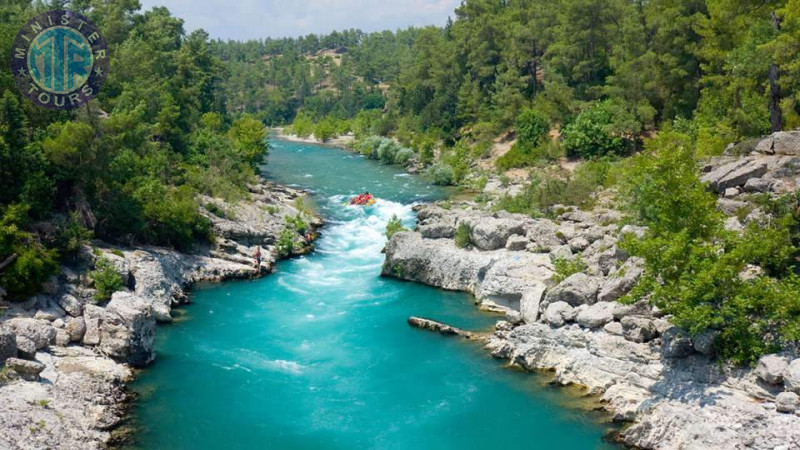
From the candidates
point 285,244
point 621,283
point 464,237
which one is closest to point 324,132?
point 285,244

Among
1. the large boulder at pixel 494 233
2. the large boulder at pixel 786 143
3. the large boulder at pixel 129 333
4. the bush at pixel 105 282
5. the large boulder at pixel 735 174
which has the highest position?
the large boulder at pixel 786 143

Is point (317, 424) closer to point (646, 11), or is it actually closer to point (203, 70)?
point (646, 11)

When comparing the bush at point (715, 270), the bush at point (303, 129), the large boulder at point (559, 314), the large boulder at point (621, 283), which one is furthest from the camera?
the bush at point (303, 129)

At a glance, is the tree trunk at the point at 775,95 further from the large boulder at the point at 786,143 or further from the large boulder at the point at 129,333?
the large boulder at the point at 129,333

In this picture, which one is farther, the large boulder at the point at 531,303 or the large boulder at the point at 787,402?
the large boulder at the point at 531,303

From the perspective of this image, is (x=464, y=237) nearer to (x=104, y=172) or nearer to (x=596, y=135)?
(x=104, y=172)

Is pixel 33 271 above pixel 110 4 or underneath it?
underneath

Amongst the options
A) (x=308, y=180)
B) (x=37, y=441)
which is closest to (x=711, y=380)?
(x=37, y=441)

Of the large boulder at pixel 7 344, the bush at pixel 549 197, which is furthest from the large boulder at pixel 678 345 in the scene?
the large boulder at pixel 7 344
